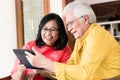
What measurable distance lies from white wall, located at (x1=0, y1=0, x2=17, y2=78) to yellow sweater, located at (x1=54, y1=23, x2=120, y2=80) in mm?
1946

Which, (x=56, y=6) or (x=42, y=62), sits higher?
(x=56, y=6)

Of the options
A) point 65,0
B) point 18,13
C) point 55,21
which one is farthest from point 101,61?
point 18,13

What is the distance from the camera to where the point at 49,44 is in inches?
88.3

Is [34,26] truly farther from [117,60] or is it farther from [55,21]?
[117,60]

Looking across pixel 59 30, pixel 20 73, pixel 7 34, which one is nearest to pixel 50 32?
pixel 59 30

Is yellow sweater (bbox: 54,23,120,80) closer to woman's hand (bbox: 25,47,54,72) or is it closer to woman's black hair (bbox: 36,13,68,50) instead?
woman's hand (bbox: 25,47,54,72)

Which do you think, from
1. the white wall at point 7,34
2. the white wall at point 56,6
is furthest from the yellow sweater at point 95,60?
the white wall at point 7,34

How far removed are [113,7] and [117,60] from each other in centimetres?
199

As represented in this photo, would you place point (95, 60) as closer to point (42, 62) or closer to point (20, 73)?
point (42, 62)

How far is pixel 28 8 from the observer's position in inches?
133

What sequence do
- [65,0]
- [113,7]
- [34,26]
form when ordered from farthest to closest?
[113,7] → [34,26] → [65,0]

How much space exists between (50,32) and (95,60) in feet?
2.45

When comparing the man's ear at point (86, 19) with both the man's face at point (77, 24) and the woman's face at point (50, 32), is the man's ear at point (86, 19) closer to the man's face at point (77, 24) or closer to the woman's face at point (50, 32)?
the man's face at point (77, 24)

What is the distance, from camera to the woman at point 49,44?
2156mm
